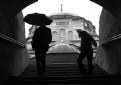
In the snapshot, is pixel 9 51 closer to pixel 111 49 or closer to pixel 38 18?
pixel 38 18

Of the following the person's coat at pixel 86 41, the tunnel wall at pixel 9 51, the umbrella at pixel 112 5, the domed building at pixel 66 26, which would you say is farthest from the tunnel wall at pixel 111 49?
the domed building at pixel 66 26

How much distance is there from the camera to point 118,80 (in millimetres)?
Answer: 7172

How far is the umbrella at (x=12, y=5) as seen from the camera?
8.39m

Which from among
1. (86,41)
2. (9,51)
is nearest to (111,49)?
(86,41)

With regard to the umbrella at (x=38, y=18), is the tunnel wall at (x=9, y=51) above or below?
below

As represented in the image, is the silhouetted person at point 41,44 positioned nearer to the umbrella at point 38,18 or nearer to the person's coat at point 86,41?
the umbrella at point 38,18

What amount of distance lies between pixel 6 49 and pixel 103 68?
404 cm

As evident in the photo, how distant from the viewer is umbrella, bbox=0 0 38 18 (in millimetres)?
8391

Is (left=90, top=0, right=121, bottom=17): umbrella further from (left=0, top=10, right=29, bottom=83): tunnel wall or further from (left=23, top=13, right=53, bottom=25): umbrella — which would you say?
(left=0, top=10, right=29, bottom=83): tunnel wall

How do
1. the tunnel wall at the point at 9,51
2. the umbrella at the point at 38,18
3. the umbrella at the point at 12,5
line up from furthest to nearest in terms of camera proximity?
the umbrella at the point at 12,5
the umbrella at the point at 38,18
the tunnel wall at the point at 9,51

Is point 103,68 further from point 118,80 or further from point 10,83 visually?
point 10,83

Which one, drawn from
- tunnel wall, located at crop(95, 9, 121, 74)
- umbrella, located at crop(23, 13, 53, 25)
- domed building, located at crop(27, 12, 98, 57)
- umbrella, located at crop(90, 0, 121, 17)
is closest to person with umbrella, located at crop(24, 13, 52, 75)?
umbrella, located at crop(23, 13, 53, 25)

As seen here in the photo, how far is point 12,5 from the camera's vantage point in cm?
921

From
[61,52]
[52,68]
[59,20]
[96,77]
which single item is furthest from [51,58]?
[59,20]
